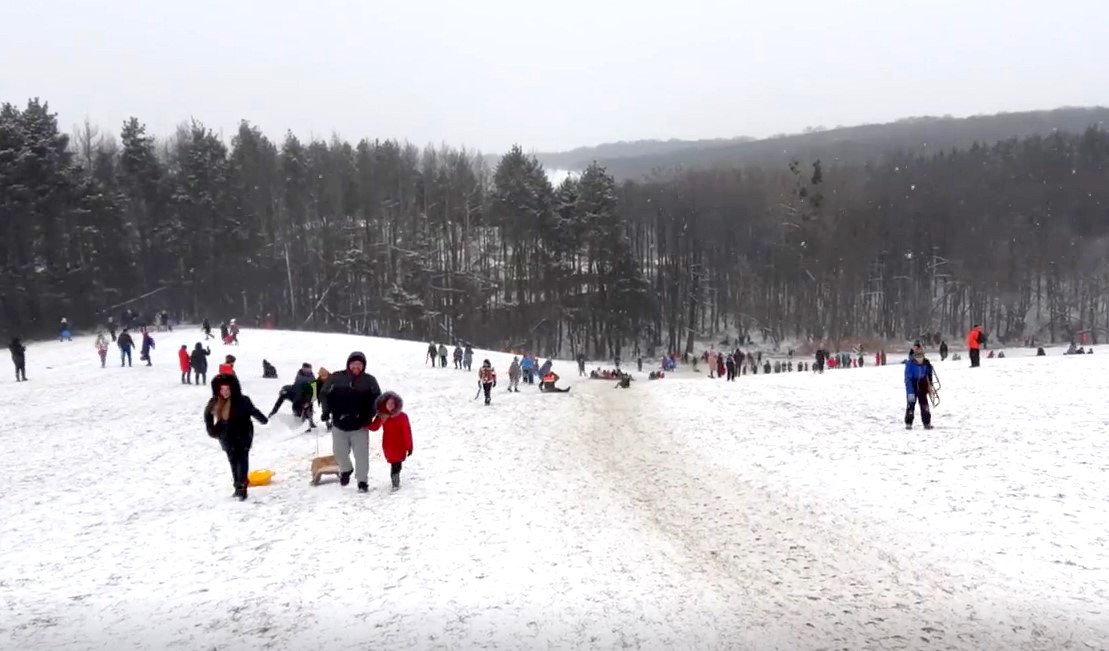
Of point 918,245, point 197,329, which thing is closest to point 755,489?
point 197,329

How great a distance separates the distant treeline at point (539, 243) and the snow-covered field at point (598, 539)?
129 ft

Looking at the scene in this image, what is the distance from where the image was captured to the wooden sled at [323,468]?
1121 centimetres

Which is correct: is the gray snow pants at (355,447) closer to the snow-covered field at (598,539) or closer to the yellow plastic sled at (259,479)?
the snow-covered field at (598,539)

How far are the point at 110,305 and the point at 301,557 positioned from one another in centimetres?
4885

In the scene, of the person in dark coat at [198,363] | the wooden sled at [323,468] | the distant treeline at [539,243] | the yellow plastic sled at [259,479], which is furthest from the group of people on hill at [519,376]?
the distant treeline at [539,243]

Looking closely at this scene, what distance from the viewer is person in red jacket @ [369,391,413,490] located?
10289 mm

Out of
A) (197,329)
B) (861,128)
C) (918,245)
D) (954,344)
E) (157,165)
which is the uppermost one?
(861,128)

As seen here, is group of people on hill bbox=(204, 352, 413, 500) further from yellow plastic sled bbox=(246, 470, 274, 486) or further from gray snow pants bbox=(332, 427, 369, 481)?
yellow plastic sled bbox=(246, 470, 274, 486)

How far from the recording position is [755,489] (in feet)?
37.3

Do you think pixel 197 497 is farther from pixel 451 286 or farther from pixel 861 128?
pixel 861 128

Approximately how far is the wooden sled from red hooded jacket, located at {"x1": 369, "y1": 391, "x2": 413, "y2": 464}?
110 centimetres

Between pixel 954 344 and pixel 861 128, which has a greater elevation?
pixel 861 128

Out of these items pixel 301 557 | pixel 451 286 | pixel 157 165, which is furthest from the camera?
pixel 451 286

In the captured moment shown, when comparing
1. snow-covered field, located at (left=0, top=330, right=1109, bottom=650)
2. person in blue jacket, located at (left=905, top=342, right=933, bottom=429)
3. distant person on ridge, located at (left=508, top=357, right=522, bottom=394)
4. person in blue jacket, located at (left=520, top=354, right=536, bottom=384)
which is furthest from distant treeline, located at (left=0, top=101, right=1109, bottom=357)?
person in blue jacket, located at (left=905, top=342, right=933, bottom=429)
